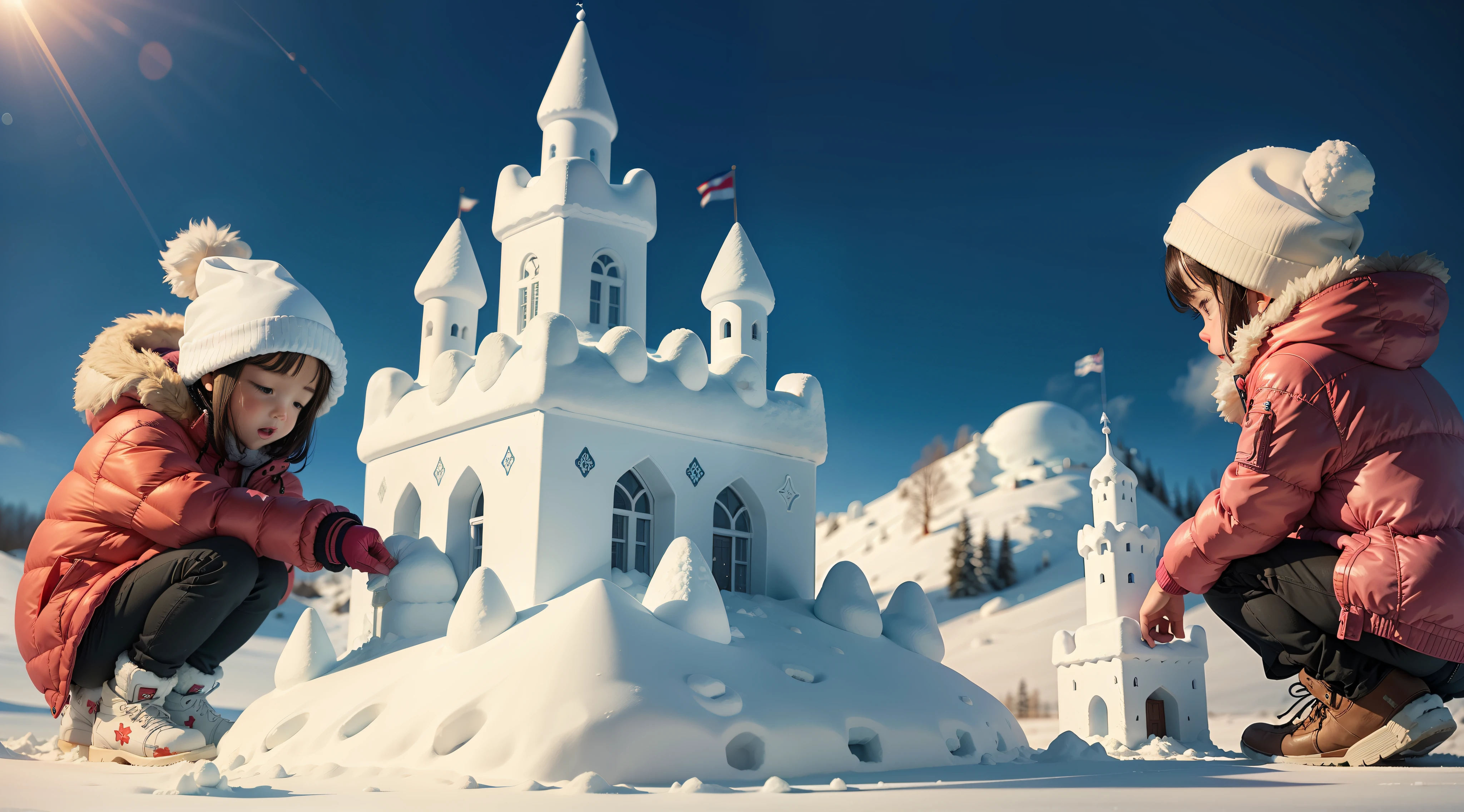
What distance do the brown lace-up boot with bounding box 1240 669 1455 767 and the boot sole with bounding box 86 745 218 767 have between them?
5.98 meters

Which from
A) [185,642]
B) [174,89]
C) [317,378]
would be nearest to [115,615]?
[185,642]

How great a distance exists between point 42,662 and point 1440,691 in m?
7.51

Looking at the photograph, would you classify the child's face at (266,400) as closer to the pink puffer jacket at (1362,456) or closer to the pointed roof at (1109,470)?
the pink puffer jacket at (1362,456)

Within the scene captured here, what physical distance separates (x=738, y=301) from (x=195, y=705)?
24.5 ft

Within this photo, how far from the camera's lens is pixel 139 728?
5410mm

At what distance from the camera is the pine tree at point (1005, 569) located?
37.7 m

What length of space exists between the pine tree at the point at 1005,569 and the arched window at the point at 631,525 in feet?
98.9

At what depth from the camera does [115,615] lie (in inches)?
218

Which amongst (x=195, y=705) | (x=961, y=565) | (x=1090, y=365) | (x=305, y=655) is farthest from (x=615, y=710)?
(x=961, y=565)

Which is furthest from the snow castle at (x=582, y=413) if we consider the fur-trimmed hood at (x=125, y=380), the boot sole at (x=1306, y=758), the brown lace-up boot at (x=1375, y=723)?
the brown lace-up boot at (x=1375, y=723)

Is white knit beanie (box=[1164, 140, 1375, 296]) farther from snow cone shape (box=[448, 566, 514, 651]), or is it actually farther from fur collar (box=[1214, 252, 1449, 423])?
snow cone shape (box=[448, 566, 514, 651])

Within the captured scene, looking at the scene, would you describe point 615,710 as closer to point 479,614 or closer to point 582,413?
point 479,614

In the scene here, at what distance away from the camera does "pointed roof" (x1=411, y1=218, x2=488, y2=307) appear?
40.7 feet

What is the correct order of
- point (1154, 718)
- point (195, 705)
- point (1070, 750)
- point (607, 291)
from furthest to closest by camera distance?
1. point (1154, 718)
2. point (607, 291)
3. point (1070, 750)
4. point (195, 705)
